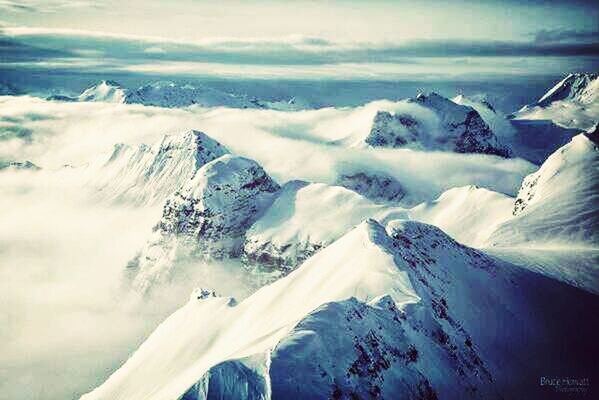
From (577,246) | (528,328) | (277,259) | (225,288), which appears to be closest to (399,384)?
(528,328)

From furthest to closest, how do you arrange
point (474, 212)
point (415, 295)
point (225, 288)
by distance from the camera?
point (225, 288) < point (474, 212) < point (415, 295)

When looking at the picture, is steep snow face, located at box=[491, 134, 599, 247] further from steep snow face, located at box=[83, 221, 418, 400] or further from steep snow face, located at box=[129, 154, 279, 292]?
steep snow face, located at box=[129, 154, 279, 292]

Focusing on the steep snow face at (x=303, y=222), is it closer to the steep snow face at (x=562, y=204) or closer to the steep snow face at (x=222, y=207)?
the steep snow face at (x=222, y=207)

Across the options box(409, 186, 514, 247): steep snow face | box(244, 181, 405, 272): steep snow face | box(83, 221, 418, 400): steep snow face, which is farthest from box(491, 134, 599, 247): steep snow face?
box(244, 181, 405, 272): steep snow face

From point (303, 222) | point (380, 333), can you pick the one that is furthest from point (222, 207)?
point (380, 333)

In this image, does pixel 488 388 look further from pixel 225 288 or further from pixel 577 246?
pixel 225 288

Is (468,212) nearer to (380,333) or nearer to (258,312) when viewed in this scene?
(258,312)
